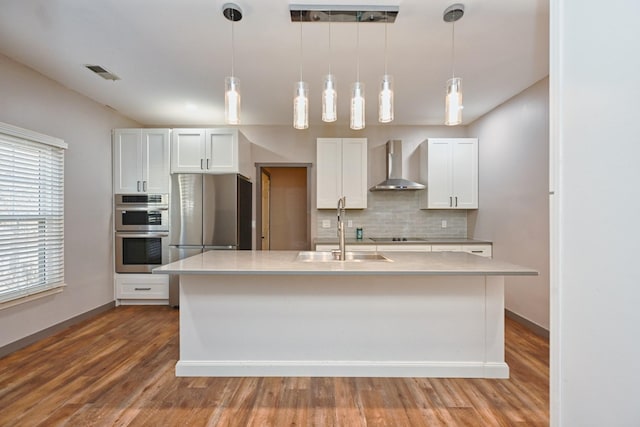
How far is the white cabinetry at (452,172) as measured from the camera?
4.16 meters

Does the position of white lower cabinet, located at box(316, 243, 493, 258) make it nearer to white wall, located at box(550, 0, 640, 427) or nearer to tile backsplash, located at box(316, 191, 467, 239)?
tile backsplash, located at box(316, 191, 467, 239)

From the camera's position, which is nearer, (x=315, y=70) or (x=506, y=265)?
(x=506, y=265)

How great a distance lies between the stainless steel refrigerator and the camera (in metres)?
3.78

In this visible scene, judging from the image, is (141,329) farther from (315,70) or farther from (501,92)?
(501,92)

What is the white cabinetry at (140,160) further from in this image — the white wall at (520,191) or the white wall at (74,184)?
the white wall at (520,191)

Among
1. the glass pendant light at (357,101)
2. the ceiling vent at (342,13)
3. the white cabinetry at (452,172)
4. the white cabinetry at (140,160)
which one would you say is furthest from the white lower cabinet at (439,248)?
the white cabinetry at (140,160)

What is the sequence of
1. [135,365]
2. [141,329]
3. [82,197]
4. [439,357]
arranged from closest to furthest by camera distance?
[439,357] → [135,365] → [141,329] → [82,197]

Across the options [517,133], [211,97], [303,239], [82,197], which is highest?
[211,97]

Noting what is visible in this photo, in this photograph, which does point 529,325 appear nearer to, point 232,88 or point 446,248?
point 446,248

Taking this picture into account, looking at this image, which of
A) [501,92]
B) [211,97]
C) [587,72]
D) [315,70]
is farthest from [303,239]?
[587,72]

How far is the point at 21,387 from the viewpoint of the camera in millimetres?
2096

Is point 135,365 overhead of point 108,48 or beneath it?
beneath

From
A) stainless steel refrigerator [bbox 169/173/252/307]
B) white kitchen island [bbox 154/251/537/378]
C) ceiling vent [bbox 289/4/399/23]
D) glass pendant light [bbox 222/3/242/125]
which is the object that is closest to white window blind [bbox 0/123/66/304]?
stainless steel refrigerator [bbox 169/173/252/307]

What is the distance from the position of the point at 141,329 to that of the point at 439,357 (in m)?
2.88
